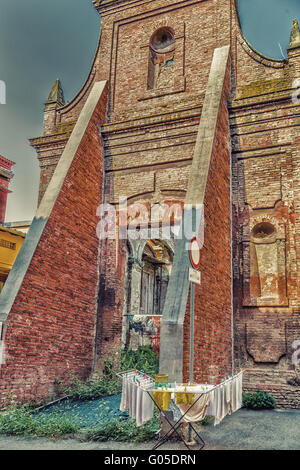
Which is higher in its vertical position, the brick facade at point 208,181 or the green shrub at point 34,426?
the brick facade at point 208,181

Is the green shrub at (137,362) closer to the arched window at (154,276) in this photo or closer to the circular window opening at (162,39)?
the arched window at (154,276)

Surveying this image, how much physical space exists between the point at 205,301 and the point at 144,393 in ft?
9.52

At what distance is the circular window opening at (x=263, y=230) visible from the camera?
10602mm

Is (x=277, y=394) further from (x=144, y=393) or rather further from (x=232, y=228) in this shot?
(x=144, y=393)

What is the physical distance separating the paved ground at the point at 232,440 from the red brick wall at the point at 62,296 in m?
1.92

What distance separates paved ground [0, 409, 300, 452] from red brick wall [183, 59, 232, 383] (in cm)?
95

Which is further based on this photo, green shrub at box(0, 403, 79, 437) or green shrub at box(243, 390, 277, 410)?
green shrub at box(243, 390, 277, 410)

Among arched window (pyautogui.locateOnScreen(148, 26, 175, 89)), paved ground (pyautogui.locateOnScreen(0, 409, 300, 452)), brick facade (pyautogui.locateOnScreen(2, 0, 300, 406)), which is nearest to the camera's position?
paved ground (pyautogui.locateOnScreen(0, 409, 300, 452))

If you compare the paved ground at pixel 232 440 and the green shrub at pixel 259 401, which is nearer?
the paved ground at pixel 232 440

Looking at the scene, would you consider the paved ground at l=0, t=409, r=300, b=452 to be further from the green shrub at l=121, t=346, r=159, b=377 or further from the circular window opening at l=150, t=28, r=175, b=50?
the circular window opening at l=150, t=28, r=175, b=50

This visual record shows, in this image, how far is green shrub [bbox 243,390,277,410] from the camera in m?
8.98

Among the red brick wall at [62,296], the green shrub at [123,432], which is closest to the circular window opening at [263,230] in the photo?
the red brick wall at [62,296]

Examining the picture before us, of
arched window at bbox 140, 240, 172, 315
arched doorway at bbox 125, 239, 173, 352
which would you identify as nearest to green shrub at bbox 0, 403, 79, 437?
arched doorway at bbox 125, 239, 173, 352

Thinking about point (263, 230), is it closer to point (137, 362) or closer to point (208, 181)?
point (208, 181)
